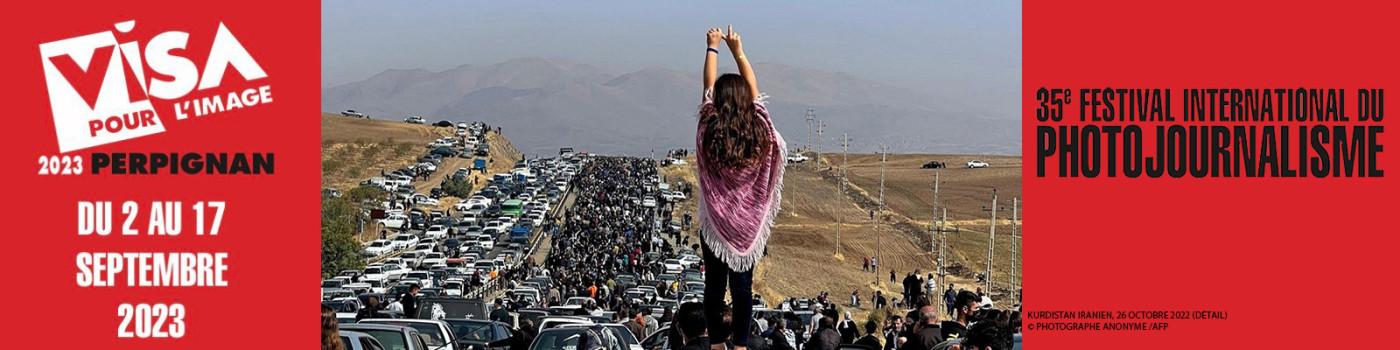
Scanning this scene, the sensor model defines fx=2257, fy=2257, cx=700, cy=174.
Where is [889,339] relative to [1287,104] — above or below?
below

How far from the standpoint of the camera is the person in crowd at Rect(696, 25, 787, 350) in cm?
705

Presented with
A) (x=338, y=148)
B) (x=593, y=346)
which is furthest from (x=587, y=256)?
(x=338, y=148)

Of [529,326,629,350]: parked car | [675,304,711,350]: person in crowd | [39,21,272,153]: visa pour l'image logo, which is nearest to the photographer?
[675,304,711,350]: person in crowd

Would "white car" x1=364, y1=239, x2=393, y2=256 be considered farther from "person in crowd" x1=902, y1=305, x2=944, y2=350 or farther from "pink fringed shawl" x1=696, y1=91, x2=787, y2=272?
"pink fringed shawl" x1=696, y1=91, x2=787, y2=272

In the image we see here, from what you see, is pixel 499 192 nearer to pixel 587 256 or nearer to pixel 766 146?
pixel 587 256

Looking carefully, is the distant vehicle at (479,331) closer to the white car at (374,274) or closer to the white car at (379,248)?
the white car at (374,274)

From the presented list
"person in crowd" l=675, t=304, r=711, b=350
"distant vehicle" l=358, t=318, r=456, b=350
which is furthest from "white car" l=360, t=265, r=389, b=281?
"person in crowd" l=675, t=304, r=711, b=350

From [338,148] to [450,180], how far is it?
111 ft

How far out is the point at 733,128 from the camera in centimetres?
702

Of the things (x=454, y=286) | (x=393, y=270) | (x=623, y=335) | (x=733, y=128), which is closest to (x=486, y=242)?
(x=393, y=270)

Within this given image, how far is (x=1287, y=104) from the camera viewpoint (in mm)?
9016

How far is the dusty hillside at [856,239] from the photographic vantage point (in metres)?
101

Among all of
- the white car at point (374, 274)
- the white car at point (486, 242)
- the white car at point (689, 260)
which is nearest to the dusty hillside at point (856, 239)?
the white car at point (689, 260)

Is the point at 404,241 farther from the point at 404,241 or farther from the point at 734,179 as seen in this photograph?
the point at 734,179
